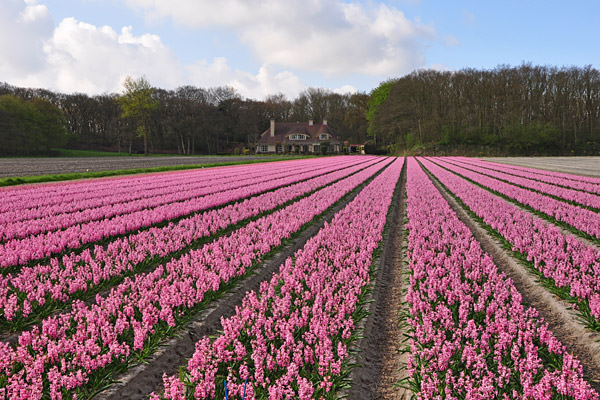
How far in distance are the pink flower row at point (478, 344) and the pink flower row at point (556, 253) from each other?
0.80 meters

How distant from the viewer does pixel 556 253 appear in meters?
5.77

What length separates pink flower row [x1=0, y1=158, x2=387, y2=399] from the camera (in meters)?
2.79

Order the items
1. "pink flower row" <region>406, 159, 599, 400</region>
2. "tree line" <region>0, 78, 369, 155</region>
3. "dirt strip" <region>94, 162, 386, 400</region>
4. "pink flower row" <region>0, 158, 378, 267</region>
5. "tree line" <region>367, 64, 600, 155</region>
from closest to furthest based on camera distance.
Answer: "pink flower row" <region>406, 159, 599, 400</region> → "dirt strip" <region>94, 162, 386, 400</region> → "pink flower row" <region>0, 158, 378, 267</region> → "tree line" <region>367, 64, 600, 155</region> → "tree line" <region>0, 78, 369, 155</region>

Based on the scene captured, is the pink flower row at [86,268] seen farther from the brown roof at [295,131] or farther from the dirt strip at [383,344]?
the brown roof at [295,131]

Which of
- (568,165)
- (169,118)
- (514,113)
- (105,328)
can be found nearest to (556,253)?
(105,328)

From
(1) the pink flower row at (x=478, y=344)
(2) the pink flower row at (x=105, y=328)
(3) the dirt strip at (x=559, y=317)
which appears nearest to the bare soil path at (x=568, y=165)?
(3) the dirt strip at (x=559, y=317)

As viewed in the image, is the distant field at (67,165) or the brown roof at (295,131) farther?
the brown roof at (295,131)

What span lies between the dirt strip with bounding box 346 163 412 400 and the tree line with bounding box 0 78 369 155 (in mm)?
81509

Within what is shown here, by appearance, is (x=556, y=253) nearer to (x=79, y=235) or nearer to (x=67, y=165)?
(x=79, y=235)

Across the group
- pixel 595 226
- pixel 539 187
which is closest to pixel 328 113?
pixel 539 187

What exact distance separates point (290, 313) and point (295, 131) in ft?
317

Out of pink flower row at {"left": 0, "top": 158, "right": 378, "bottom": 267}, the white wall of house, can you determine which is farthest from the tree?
pink flower row at {"left": 0, "top": 158, "right": 378, "bottom": 267}

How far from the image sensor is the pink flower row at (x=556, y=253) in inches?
173

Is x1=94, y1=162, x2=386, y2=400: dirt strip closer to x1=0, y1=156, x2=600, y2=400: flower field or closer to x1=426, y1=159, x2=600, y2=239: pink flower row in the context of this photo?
x1=0, y1=156, x2=600, y2=400: flower field
